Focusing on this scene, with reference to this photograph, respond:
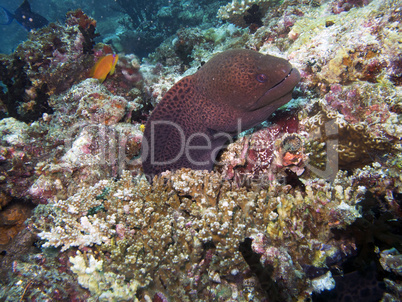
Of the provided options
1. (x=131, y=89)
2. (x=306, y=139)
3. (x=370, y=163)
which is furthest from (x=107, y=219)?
(x=131, y=89)

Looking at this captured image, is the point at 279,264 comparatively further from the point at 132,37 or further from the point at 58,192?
the point at 132,37

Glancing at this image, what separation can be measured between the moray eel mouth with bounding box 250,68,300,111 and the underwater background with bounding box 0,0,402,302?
1.87 ft

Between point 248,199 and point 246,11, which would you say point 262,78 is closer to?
point 248,199

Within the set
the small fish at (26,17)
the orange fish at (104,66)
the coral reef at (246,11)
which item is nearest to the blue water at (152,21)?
the small fish at (26,17)

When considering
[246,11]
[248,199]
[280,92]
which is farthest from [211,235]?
[246,11]

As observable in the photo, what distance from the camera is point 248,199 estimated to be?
2.67 metres

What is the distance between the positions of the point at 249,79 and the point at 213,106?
0.67 m

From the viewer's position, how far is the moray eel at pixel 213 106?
255 centimetres

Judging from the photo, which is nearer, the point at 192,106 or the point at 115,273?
the point at 115,273

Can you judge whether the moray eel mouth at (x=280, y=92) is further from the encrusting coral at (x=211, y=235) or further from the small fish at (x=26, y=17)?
the small fish at (x=26, y=17)

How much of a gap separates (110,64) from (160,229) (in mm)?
4962

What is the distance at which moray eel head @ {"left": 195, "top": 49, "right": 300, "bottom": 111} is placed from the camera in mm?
2494

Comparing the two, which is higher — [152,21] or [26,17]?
[152,21]

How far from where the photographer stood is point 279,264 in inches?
76.6
